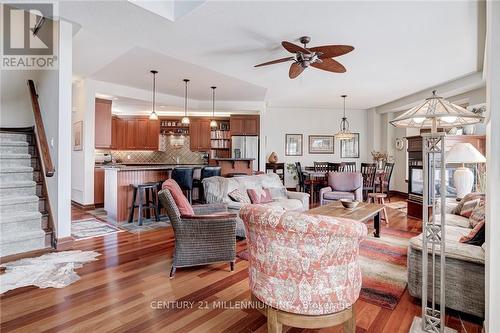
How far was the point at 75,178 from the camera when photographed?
20.5 feet

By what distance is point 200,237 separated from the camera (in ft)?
8.93

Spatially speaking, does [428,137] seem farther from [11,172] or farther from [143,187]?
[11,172]

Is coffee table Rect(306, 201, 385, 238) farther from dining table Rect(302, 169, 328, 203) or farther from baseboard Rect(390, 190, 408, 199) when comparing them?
baseboard Rect(390, 190, 408, 199)

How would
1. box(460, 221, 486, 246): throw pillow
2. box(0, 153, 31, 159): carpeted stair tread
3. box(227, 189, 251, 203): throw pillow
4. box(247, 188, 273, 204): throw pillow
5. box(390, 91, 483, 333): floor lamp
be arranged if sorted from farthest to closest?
box(247, 188, 273, 204): throw pillow, box(227, 189, 251, 203): throw pillow, box(0, 153, 31, 159): carpeted stair tread, box(460, 221, 486, 246): throw pillow, box(390, 91, 483, 333): floor lamp

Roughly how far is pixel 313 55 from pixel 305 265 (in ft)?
9.45

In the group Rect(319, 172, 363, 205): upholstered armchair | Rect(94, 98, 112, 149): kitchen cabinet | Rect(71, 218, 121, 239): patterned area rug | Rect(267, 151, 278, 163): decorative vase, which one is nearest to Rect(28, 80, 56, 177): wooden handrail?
Rect(71, 218, 121, 239): patterned area rug

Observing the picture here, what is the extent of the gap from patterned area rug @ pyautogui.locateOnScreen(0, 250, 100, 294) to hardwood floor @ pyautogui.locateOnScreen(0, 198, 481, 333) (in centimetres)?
12

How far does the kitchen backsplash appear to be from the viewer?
8750 mm

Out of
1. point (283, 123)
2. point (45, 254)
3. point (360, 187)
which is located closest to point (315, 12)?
point (360, 187)

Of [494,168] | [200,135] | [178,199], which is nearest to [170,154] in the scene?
[200,135]

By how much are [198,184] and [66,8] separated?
370 cm

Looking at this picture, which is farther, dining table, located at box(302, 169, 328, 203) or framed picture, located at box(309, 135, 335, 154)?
framed picture, located at box(309, 135, 335, 154)

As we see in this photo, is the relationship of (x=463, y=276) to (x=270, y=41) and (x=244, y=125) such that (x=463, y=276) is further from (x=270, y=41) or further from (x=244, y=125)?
(x=244, y=125)

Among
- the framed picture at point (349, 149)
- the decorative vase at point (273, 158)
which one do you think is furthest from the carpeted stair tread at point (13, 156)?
the framed picture at point (349, 149)
